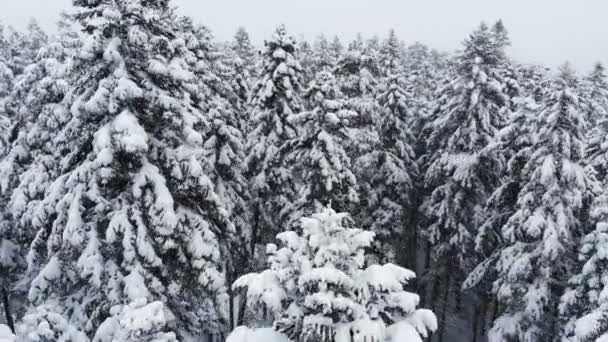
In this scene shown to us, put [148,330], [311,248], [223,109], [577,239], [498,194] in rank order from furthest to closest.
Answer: [223,109] → [498,194] → [577,239] → [311,248] → [148,330]

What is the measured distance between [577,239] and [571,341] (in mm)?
4553

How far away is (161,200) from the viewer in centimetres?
1328

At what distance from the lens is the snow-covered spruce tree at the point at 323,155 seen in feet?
63.1

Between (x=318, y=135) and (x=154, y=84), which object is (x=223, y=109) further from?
(x=154, y=84)

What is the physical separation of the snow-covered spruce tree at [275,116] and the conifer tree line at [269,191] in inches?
4.2

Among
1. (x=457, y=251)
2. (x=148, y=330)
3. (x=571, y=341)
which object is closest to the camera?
(x=148, y=330)

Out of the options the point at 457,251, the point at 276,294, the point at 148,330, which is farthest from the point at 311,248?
the point at 457,251

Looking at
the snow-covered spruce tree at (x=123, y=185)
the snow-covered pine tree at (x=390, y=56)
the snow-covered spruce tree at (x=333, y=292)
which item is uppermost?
the snow-covered pine tree at (x=390, y=56)

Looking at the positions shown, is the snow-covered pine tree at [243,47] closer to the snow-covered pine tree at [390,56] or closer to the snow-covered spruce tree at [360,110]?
the snow-covered pine tree at [390,56]

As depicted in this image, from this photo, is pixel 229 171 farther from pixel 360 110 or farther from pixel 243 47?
pixel 243 47

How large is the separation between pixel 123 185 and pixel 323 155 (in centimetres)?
785

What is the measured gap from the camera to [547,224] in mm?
17609

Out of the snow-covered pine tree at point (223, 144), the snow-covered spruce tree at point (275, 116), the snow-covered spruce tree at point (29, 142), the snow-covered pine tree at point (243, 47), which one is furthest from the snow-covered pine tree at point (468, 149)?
the snow-covered pine tree at point (243, 47)

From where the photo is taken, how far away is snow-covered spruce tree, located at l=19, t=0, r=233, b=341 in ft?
42.7
